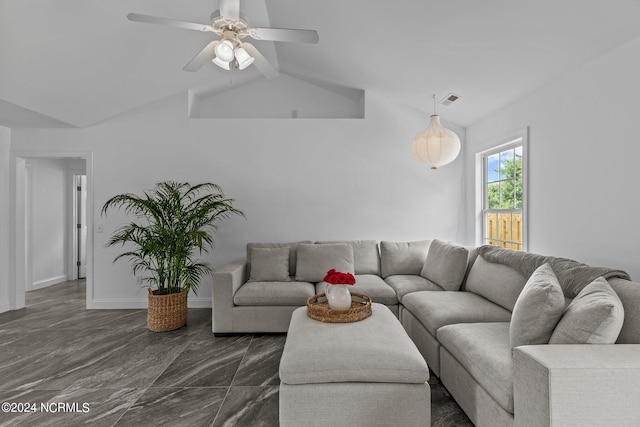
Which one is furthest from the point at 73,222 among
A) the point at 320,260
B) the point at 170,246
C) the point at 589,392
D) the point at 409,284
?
the point at 589,392

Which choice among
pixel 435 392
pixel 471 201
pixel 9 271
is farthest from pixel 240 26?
pixel 9 271

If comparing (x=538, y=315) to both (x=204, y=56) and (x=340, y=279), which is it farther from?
(x=204, y=56)

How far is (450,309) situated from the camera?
2.36 metres

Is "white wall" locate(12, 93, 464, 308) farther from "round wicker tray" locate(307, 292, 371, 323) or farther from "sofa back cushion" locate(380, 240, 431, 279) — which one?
"round wicker tray" locate(307, 292, 371, 323)

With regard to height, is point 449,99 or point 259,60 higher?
point 449,99

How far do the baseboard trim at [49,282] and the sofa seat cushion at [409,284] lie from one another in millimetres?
5423

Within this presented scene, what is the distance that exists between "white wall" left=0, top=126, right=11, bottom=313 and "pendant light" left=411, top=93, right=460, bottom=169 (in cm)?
489

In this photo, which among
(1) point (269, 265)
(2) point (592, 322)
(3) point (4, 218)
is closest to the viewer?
(2) point (592, 322)

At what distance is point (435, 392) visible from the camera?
6.98 ft

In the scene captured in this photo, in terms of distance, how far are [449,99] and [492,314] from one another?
241 centimetres

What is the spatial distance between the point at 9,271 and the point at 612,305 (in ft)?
18.6

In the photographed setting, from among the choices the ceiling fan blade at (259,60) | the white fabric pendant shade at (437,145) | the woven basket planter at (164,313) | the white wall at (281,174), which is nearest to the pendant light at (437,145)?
the white fabric pendant shade at (437,145)

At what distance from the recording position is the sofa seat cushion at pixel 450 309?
2.25 meters

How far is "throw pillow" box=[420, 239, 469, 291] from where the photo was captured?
298 centimetres
